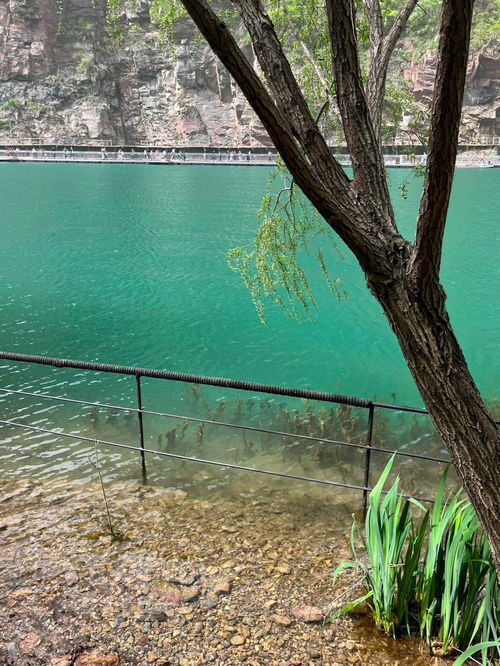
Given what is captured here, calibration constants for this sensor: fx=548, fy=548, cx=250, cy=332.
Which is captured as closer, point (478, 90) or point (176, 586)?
point (176, 586)

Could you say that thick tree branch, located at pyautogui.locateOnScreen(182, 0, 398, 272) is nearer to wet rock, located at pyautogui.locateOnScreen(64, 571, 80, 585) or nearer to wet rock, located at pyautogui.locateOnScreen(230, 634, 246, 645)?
wet rock, located at pyautogui.locateOnScreen(230, 634, 246, 645)

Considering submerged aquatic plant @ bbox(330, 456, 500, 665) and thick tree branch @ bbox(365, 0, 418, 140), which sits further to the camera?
thick tree branch @ bbox(365, 0, 418, 140)

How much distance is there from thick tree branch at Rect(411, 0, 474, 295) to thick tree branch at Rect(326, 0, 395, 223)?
0.20 meters

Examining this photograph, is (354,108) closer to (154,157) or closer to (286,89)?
(286,89)

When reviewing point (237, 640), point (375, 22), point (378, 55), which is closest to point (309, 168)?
point (378, 55)

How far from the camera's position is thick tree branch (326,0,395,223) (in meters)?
2.01

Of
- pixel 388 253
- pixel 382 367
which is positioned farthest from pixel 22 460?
pixel 382 367

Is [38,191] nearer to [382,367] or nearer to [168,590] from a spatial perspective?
[382,367]

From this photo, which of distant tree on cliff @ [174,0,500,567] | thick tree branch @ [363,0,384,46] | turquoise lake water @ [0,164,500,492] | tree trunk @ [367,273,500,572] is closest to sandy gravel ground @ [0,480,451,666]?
tree trunk @ [367,273,500,572]

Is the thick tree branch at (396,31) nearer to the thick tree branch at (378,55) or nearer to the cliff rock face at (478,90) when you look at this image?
the thick tree branch at (378,55)

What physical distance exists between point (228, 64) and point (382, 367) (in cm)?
784

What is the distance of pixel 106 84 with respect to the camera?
7369 cm

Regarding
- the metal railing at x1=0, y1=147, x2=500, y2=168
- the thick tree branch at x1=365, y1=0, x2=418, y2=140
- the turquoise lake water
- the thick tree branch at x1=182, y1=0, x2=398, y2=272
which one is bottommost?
the turquoise lake water

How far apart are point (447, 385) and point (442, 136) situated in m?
0.85
